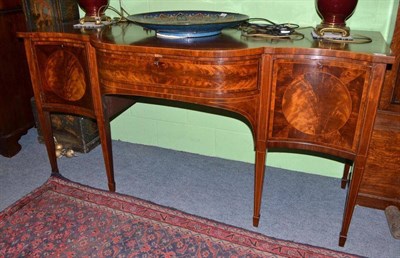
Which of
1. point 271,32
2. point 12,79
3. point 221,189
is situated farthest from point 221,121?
point 12,79

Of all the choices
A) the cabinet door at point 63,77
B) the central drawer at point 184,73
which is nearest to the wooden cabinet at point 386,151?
the central drawer at point 184,73

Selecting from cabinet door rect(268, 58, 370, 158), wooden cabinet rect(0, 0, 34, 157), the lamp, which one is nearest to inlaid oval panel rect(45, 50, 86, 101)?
wooden cabinet rect(0, 0, 34, 157)

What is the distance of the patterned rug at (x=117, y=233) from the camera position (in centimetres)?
156

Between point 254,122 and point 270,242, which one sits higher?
point 254,122

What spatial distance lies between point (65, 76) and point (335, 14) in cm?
128

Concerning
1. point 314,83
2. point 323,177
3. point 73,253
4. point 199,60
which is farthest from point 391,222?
point 73,253

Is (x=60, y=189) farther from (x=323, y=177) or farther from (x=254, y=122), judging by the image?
(x=323, y=177)

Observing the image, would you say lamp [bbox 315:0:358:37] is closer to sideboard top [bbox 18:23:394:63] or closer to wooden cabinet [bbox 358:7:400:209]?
sideboard top [bbox 18:23:394:63]

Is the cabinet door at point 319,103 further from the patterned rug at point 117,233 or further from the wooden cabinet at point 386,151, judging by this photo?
the patterned rug at point 117,233

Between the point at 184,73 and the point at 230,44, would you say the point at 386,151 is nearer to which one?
the point at 230,44

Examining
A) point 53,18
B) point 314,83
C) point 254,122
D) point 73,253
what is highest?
point 53,18

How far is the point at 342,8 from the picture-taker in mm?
1475

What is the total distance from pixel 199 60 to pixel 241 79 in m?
0.18

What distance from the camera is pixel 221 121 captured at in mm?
2213
